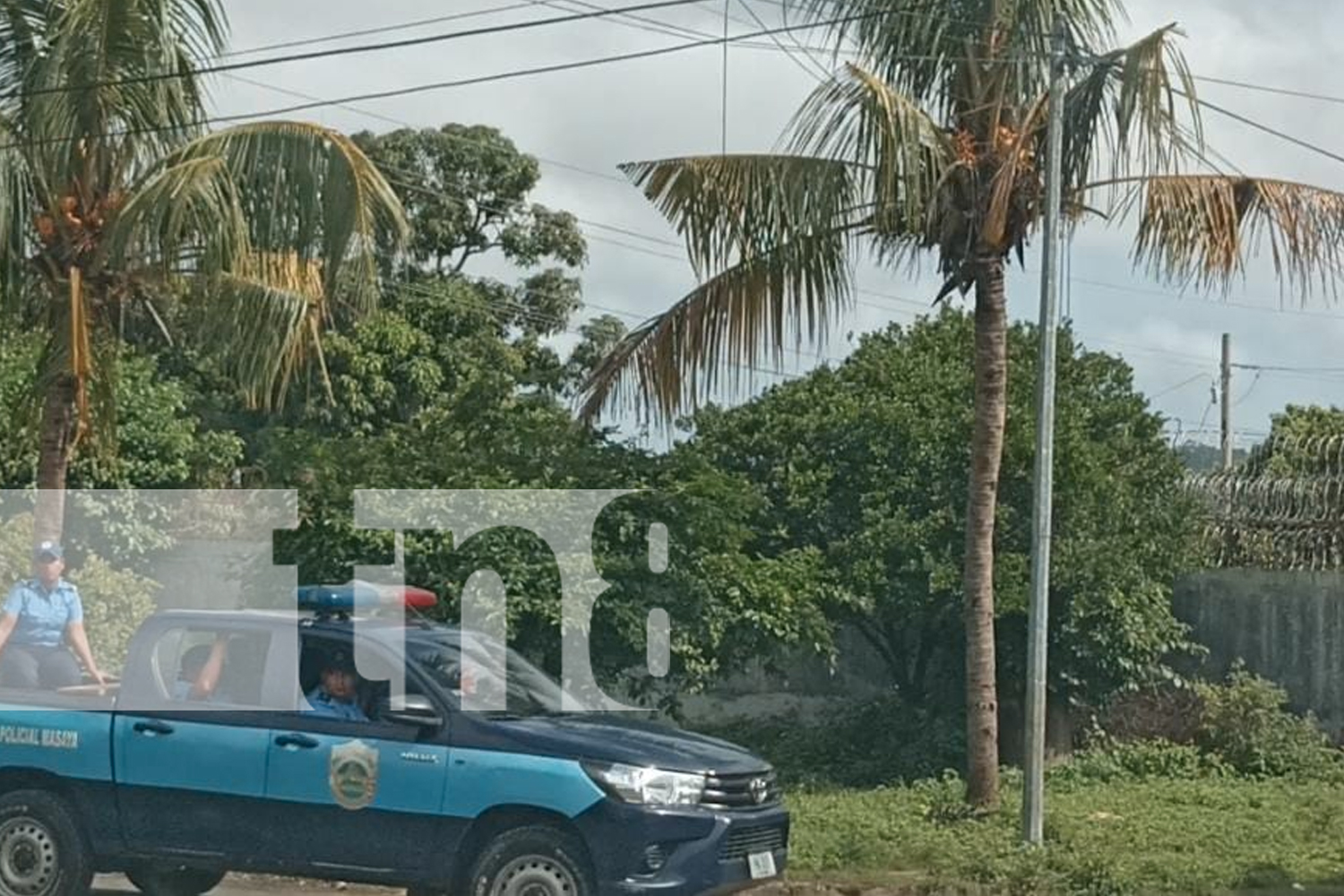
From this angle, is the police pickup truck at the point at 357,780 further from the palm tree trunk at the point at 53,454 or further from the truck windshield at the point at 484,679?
the palm tree trunk at the point at 53,454

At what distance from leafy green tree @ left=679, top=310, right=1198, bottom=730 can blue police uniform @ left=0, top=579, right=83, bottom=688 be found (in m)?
7.52

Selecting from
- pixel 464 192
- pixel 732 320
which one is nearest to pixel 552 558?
pixel 732 320

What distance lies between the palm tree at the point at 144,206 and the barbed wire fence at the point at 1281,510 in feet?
33.6

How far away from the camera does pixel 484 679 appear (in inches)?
426

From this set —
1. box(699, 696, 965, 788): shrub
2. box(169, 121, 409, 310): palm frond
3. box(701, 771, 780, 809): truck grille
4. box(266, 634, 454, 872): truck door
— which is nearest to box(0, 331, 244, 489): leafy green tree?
box(169, 121, 409, 310): palm frond

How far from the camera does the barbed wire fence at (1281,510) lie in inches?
758

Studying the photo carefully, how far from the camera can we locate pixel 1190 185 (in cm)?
1397

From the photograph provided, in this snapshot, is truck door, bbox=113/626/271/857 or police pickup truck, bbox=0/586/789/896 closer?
police pickup truck, bbox=0/586/789/896

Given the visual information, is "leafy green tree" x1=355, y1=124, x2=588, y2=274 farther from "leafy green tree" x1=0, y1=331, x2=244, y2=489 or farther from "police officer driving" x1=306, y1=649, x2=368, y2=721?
"police officer driving" x1=306, y1=649, x2=368, y2=721

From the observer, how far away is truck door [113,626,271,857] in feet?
34.7

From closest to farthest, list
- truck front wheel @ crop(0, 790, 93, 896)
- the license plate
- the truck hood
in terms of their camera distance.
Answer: the truck hood → the license plate → truck front wheel @ crop(0, 790, 93, 896)

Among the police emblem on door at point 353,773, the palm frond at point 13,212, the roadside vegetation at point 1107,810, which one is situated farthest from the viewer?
the palm frond at point 13,212

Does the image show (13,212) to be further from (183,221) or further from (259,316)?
(259,316)

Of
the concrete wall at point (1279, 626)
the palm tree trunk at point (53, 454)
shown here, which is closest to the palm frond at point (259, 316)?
the palm tree trunk at point (53, 454)
